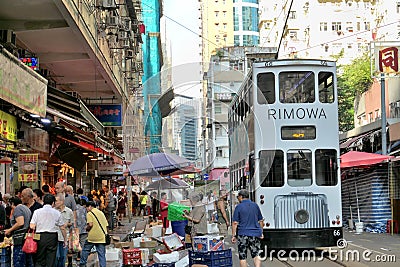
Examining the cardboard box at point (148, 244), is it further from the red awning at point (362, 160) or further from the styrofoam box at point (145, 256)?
the red awning at point (362, 160)

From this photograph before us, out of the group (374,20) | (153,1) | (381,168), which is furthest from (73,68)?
(374,20)

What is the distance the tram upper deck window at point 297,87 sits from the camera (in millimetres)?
16469

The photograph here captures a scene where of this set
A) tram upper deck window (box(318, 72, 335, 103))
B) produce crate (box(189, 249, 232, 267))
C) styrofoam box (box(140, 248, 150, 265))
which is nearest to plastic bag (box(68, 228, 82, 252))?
styrofoam box (box(140, 248, 150, 265))

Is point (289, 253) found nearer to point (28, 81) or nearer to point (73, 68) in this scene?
point (28, 81)

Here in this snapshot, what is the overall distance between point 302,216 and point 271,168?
4.58 feet

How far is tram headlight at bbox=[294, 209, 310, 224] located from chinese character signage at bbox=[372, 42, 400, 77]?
10793 millimetres

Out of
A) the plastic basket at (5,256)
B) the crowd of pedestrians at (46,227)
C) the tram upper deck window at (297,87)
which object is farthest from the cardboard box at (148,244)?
the plastic basket at (5,256)

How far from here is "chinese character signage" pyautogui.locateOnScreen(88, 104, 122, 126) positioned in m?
27.4

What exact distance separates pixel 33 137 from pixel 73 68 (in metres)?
5.13

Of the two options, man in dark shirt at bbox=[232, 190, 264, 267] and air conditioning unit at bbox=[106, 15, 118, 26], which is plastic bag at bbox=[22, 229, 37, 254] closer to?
man in dark shirt at bbox=[232, 190, 264, 267]

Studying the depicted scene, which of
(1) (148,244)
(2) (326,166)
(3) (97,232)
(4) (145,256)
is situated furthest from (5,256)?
(2) (326,166)

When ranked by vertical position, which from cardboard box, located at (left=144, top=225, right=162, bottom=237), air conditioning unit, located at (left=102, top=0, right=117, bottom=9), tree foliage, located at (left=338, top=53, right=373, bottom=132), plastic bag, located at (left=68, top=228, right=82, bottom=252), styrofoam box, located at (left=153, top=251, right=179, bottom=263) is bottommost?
styrofoam box, located at (left=153, top=251, right=179, bottom=263)

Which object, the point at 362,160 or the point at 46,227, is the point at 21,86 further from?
the point at 362,160

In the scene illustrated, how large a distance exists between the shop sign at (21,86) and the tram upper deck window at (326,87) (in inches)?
261
